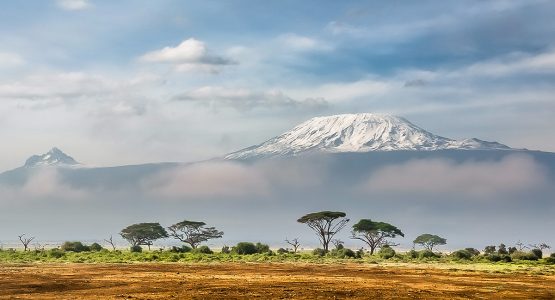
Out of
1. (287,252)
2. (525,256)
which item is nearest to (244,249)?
(287,252)

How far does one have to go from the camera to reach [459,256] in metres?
99.1

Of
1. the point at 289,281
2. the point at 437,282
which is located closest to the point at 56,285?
the point at 289,281

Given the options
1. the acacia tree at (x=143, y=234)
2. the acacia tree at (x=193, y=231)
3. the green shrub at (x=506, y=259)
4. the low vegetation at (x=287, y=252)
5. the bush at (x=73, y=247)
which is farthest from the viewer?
the acacia tree at (x=143, y=234)

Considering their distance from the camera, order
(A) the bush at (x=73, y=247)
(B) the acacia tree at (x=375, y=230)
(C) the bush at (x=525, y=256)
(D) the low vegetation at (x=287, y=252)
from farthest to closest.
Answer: (B) the acacia tree at (x=375, y=230)
(A) the bush at (x=73, y=247)
(C) the bush at (x=525, y=256)
(D) the low vegetation at (x=287, y=252)

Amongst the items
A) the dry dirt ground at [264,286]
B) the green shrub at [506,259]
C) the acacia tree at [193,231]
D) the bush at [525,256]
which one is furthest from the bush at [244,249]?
the dry dirt ground at [264,286]

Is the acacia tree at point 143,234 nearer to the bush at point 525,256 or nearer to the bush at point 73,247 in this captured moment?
the bush at point 73,247

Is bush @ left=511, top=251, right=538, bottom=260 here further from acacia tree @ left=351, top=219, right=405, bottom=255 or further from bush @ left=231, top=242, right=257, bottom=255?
acacia tree @ left=351, top=219, right=405, bottom=255

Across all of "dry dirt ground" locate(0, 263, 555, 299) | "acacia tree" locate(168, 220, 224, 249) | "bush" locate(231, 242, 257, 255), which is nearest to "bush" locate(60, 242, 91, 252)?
"bush" locate(231, 242, 257, 255)

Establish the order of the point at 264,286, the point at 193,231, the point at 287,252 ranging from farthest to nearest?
the point at 193,231
the point at 287,252
the point at 264,286

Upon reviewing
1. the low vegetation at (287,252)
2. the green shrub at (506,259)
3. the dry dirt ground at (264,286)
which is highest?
the low vegetation at (287,252)

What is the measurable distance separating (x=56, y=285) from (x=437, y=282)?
85.8 feet

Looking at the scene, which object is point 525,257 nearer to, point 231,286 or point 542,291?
point 542,291

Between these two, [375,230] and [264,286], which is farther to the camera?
[375,230]

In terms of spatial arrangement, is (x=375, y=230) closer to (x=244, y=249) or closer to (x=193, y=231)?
(x=244, y=249)
